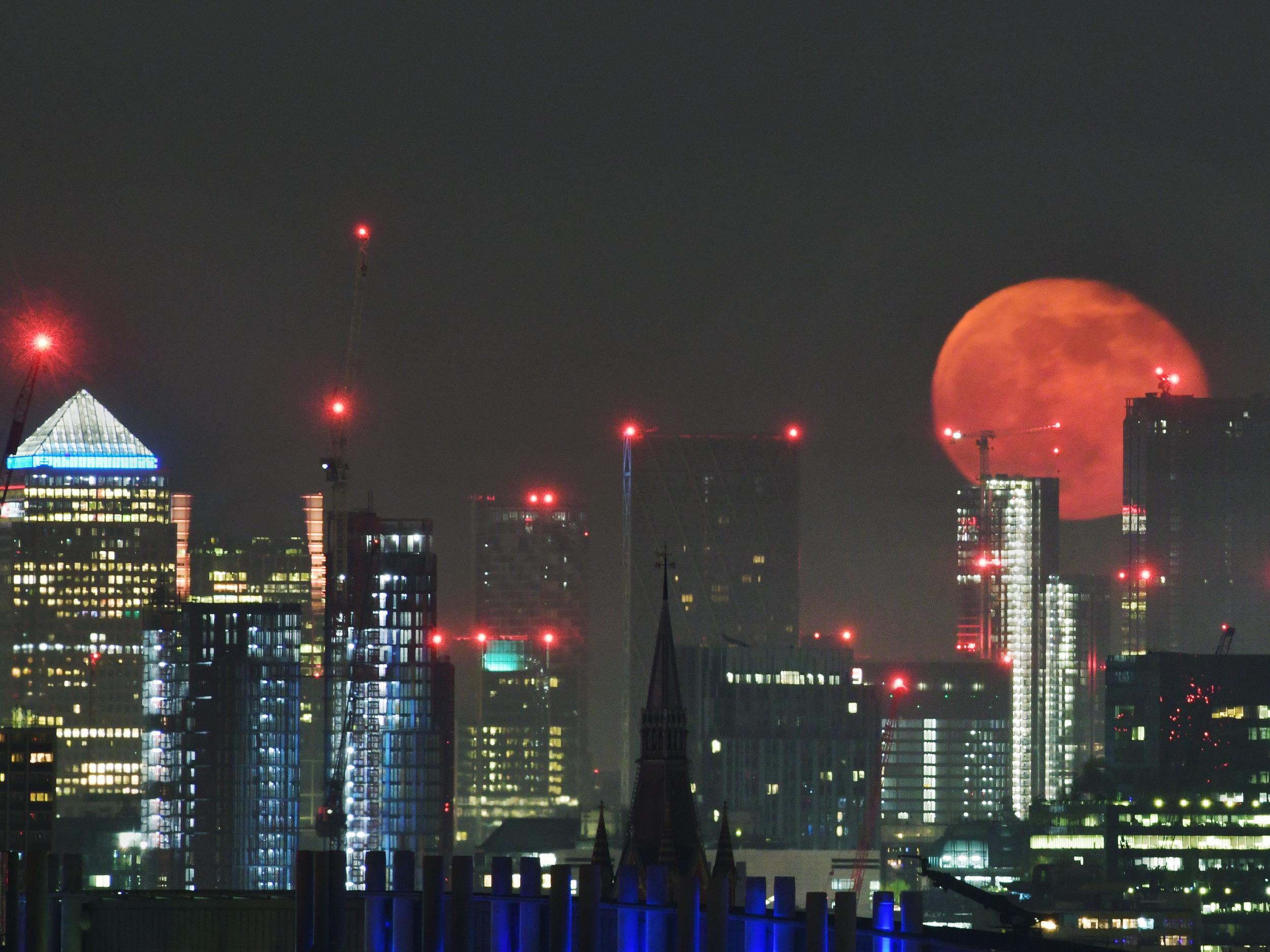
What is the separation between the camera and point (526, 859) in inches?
3438

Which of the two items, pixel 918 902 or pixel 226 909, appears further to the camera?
pixel 226 909

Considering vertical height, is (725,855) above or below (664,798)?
below

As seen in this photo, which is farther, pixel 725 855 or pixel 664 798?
pixel 725 855

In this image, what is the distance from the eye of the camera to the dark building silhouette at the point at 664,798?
13450 centimetres

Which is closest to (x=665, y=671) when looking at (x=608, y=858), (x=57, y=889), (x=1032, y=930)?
(x=608, y=858)

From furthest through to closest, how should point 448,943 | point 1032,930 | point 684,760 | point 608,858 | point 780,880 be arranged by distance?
point 1032,930
point 684,760
point 608,858
point 448,943
point 780,880

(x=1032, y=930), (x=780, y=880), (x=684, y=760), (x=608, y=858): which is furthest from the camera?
(x=1032, y=930)

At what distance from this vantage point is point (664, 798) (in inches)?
5438

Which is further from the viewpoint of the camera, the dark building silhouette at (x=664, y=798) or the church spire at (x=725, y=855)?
the dark building silhouette at (x=664, y=798)

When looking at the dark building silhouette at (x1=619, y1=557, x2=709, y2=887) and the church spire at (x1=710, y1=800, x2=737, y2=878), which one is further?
the dark building silhouette at (x1=619, y1=557, x2=709, y2=887)

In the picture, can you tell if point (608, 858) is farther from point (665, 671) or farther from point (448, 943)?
point (448, 943)

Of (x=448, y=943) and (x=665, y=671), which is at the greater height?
(x=665, y=671)

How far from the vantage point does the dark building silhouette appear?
134500mm

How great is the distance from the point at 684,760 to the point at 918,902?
7212 centimetres
